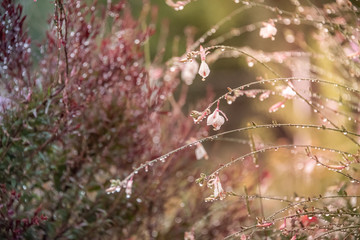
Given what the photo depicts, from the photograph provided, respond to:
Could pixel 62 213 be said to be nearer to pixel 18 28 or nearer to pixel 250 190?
pixel 18 28

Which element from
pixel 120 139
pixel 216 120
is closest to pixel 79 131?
pixel 120 139

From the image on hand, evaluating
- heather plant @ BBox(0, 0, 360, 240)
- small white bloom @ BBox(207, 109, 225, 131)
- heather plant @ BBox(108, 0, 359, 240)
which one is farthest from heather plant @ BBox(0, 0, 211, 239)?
small white bloom @ BBox(207, 109, 225, 131)

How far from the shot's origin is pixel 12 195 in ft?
4.30

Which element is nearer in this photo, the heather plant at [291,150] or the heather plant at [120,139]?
the heather plant at [291,150]

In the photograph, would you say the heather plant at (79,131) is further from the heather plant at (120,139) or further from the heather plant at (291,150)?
the heather plant at (291,150)

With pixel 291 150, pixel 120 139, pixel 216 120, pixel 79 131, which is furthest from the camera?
pixel 120 139

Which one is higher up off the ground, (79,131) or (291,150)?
(79,131)

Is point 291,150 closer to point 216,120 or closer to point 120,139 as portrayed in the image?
point 216,120

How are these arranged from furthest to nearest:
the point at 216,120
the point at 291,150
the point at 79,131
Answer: the point at 79,131
the point at 291,150
the point at 216,120

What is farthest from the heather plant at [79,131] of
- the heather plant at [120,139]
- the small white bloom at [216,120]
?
the small white bloom at [216,120]

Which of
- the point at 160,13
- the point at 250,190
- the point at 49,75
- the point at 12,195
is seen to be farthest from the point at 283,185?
the point at 160,13

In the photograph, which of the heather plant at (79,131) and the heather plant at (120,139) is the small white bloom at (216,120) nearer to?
the heather plant at (120,139)

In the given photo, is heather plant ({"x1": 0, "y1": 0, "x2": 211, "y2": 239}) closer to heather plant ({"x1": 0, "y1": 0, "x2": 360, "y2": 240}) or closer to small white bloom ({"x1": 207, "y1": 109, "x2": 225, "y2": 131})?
heather plant ({"x1": 0, "y1": 0, "x2": 360, "y2": 240})

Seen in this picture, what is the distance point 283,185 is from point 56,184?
1.70m
